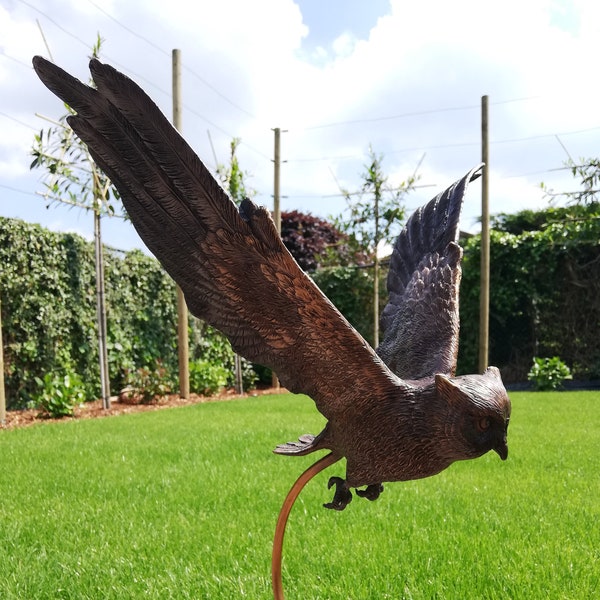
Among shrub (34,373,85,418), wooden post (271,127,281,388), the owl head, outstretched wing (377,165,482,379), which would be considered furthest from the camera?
wooden post (271,127,281,388)

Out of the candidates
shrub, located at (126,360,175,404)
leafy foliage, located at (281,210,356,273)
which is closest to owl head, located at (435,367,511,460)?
shrub, located at (126,360,175,404)

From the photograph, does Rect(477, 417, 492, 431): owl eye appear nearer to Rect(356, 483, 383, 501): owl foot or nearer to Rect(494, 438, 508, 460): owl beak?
Rect(494, 438, 508, 460): owl beak

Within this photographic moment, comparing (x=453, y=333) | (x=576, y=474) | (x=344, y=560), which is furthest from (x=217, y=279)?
(x=576, y=474)

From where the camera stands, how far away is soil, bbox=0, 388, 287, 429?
754 cm

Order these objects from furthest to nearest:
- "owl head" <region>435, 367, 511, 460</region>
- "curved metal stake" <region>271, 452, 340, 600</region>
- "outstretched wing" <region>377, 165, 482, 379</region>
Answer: "outstretched wing" <region>377, 165, 482, 379</region> → "curved metal stake" <region>271, 452, 340, 600</region> → "owl head" <region>435, 367, 511, 460</region>

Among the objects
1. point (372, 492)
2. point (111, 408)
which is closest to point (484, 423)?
point (372, 492)

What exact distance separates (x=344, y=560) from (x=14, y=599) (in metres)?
1.63

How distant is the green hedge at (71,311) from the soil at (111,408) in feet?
0.87

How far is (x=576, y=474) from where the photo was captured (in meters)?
4.66

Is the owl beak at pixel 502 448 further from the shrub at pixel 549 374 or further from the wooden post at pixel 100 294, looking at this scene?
the shrub at pixel 549 374

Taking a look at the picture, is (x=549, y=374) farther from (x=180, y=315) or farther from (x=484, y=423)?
(x=484, y=423)

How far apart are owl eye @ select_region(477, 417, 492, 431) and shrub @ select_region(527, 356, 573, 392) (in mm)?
9558

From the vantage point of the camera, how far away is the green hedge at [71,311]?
25.4ft

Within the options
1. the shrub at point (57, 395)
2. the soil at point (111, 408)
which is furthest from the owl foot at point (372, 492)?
the shrub at point (57, 395)
